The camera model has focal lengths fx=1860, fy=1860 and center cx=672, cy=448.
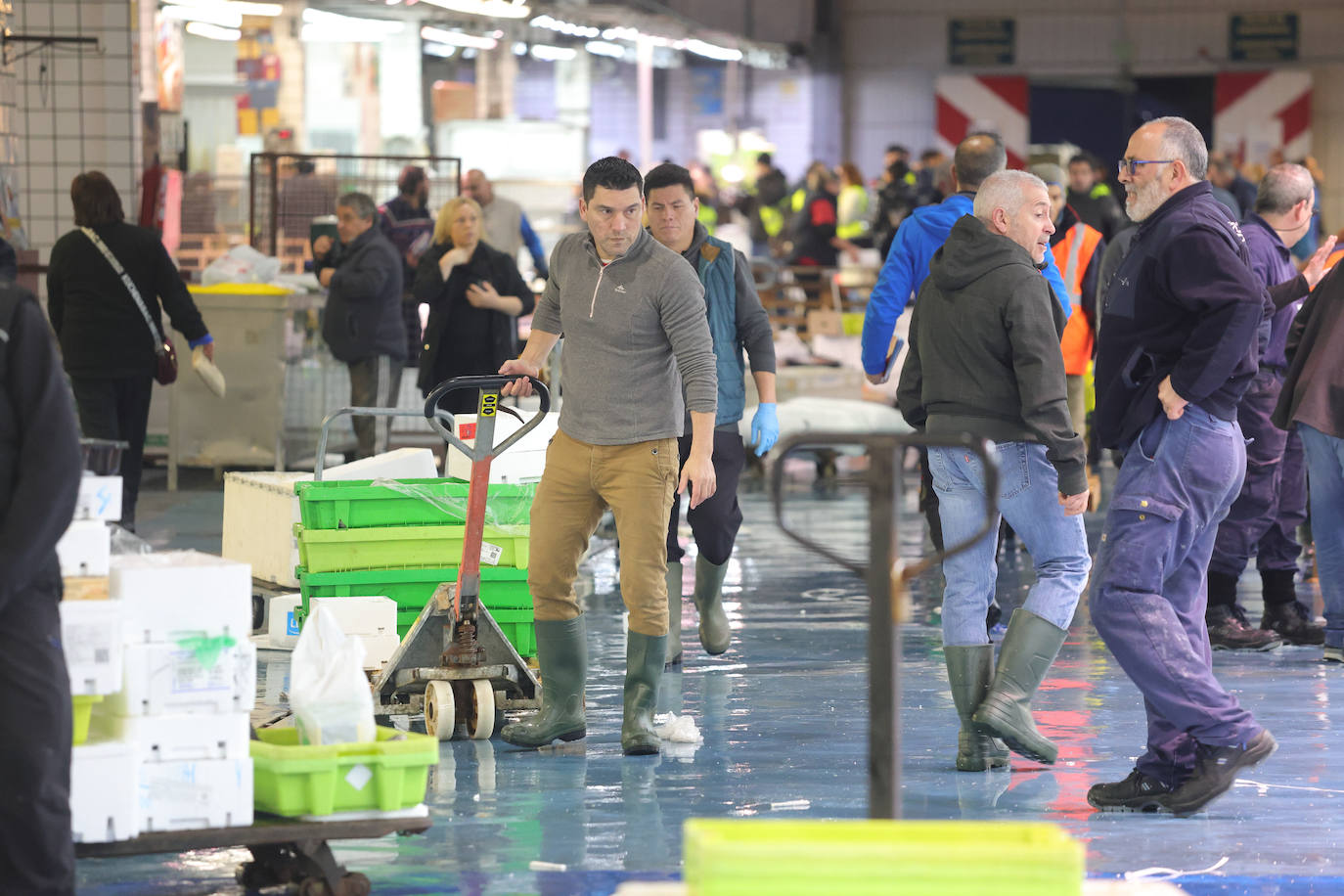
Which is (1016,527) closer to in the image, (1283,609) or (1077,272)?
(1283,609)

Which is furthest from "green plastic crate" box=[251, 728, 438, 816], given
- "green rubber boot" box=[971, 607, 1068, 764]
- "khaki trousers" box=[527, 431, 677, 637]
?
"green rubber boot" box=[971, 607, 1068, 764]

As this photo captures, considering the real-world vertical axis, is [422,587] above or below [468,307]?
below

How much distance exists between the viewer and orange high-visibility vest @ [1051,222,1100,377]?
334 inches

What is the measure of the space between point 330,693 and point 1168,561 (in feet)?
7.12

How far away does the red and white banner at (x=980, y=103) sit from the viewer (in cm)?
2962

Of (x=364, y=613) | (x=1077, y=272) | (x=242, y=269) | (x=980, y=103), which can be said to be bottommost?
(x=364, y=613)

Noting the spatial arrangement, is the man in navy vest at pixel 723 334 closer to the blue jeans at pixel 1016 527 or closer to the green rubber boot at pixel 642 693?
the green rubber boot at pixel 642 693

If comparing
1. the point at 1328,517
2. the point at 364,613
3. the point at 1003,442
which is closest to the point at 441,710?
the point at 364,613

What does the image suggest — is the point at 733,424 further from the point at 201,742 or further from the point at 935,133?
the point at 935,133

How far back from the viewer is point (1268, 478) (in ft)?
24.2

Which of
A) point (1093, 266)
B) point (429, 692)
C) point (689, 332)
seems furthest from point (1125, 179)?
point (1093, 266)

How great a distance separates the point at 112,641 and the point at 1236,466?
2.85m

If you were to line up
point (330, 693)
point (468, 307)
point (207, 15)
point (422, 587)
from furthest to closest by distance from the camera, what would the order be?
1. point (207, 15)
2. point (468, 307)
3. point (422, 587)
4. point (330, 693)

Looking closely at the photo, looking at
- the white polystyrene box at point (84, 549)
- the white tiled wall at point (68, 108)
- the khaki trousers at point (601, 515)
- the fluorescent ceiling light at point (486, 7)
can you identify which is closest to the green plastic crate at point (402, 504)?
the khaki trousers at point (601, 515)
